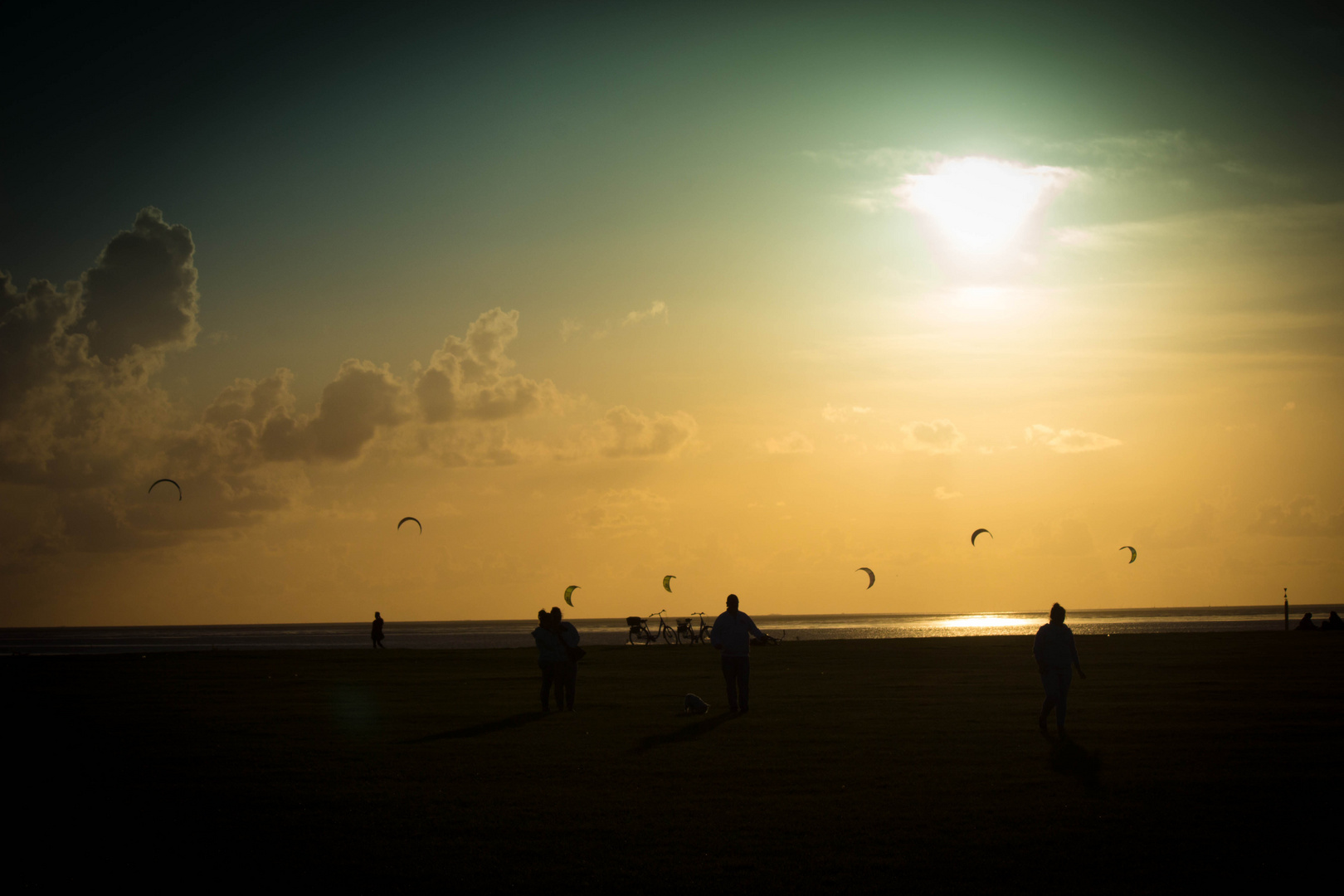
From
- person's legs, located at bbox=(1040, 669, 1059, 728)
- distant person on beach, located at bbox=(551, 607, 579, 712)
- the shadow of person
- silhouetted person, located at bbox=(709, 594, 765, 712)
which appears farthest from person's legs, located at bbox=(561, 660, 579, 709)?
the shadow of person

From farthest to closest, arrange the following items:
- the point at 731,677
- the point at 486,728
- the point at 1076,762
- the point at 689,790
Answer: the point at 731,677 → the point at 486,728 → the point at 1076,762 → the point at 689,790

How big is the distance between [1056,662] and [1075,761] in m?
2.60

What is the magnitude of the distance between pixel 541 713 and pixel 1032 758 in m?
9.76

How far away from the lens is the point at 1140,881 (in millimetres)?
8188

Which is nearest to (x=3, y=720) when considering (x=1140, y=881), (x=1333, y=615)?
(x=1140, y=881)

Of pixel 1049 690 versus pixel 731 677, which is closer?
pixel 1049 690

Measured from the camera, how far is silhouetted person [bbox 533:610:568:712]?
20.7 meters

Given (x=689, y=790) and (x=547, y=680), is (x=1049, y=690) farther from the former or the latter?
(x=547, y=680)

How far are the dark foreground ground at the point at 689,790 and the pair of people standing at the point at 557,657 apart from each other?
547 millimetres

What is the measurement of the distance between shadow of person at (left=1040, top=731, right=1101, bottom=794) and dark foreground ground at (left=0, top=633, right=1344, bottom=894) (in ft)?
0.23

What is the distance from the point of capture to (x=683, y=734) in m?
17.0

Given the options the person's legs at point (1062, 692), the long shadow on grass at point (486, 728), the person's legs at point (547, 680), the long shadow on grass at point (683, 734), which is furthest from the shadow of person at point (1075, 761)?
the person's legs at point (547, 680)

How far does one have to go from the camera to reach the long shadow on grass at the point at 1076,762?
1241 centimetres

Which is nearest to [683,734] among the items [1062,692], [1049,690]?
[1049,690]
